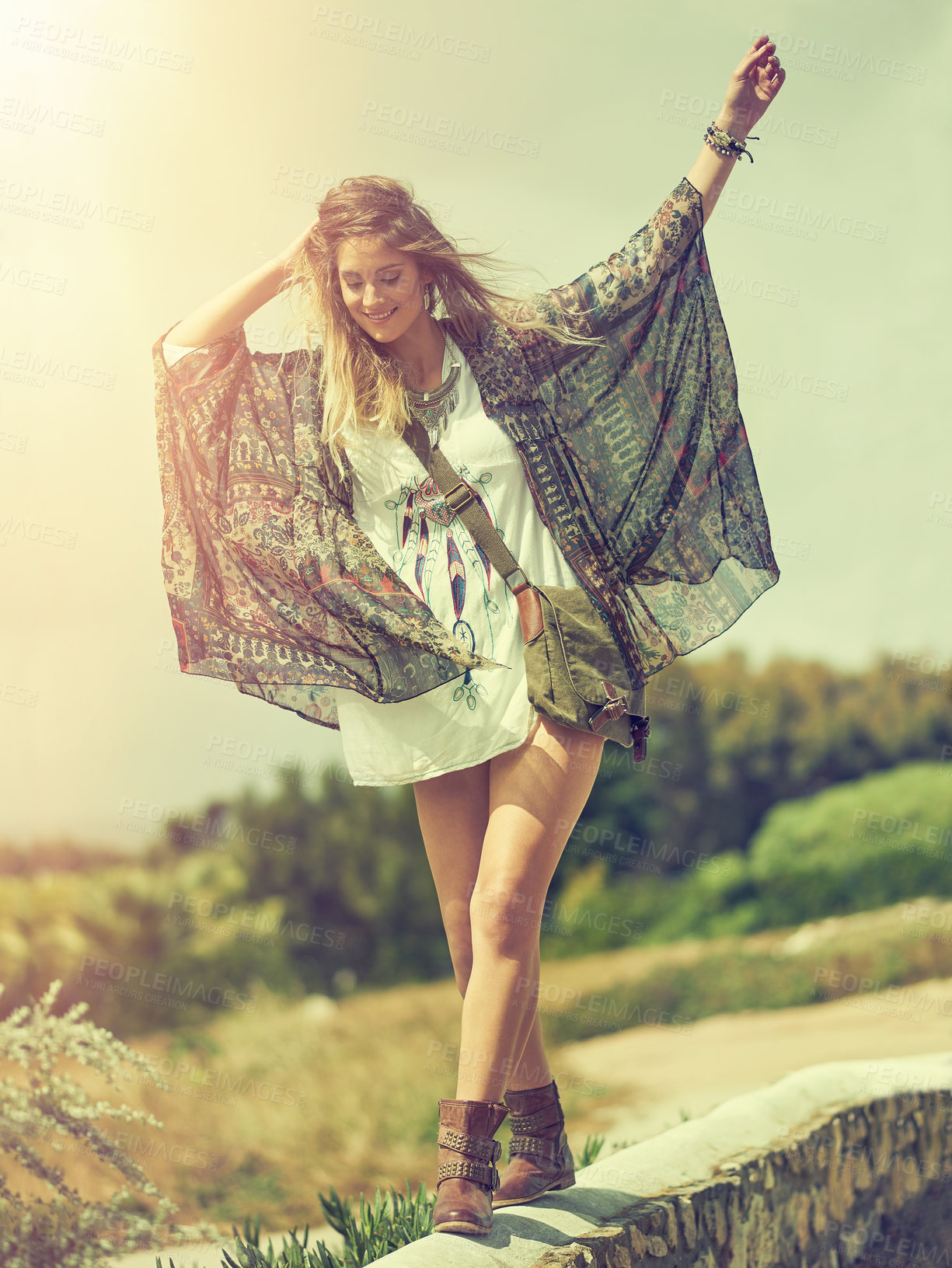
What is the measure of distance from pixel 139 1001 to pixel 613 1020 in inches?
135

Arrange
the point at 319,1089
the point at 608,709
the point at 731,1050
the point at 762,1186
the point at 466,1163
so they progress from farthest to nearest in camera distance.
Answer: the point at 731,1050
the point at 319,1089
the point at 762,1186
the point at 608,709
the point at 466,1163

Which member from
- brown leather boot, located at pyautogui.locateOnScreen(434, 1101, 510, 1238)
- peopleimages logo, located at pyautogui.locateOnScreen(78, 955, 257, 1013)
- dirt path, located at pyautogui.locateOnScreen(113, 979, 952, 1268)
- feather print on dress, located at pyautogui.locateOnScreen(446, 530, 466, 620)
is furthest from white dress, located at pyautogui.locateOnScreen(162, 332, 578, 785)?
peopleimages logo, located at pyautogui.locateOnScreen(78, 955, 257, 1013)

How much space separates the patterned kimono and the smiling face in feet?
0.57

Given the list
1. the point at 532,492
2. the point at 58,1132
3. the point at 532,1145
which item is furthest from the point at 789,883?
the point at 532,492

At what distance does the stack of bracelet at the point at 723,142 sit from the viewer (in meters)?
2.36

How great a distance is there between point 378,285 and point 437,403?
0.26 m

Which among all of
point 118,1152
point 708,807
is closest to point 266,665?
point 118,1152

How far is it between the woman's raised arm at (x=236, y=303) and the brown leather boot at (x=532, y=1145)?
1659 mm

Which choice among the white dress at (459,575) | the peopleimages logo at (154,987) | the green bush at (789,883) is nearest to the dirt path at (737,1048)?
the green bush at (789,883)

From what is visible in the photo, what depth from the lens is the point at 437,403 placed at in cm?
239

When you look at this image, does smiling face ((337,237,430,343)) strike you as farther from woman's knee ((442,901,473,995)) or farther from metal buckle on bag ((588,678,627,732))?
woman's knee ((442,901,473,995))

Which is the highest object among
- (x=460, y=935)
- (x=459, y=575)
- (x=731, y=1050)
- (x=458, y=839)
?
(x=459, y=575)

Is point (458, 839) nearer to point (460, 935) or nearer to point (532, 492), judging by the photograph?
point (460, 935)

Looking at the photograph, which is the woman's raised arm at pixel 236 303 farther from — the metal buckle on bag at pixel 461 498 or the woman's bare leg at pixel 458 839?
the woman's bare leg at pixel 458 839
